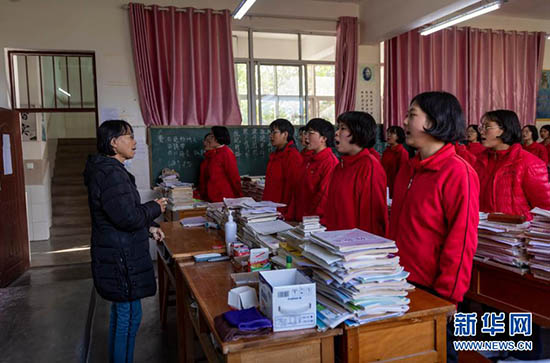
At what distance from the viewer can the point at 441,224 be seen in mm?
1570

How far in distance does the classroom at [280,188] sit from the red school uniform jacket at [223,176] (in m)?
0.02

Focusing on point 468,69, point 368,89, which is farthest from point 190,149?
point 468,69

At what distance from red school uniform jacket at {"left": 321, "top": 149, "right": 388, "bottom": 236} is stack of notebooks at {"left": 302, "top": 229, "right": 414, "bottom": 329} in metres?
0.82

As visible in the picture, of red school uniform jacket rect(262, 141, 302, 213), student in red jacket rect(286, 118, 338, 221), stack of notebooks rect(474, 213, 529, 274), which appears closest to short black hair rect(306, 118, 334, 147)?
student in red jacket rect(286, 118, 338, 221)

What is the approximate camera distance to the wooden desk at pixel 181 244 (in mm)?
2292

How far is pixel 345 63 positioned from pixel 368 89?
55 centimetres

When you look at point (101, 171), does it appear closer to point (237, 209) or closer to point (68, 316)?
point (237, 209)

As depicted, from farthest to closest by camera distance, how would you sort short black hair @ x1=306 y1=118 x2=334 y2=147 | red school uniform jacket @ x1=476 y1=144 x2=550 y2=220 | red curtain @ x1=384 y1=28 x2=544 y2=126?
red curtain @ x1=384 y1=28 x2=544 y2=126 < short black hair @ x1=306 y1=118 x2=334 y2=147 < red school uniform jacket @ x1=476 y1=144 x2=550 y2=220

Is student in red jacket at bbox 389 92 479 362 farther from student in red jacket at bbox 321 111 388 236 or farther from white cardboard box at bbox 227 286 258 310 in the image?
white cardboard box at bbox 227 286 258 310

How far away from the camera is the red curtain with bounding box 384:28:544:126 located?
6.22 meters

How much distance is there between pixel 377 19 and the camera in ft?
19.1

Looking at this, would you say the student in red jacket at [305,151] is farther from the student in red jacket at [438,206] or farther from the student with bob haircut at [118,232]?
the student in red jacket at [438,206]

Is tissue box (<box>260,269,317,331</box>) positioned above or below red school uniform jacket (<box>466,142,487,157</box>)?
below

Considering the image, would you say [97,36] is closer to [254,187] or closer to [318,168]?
[254,187]
